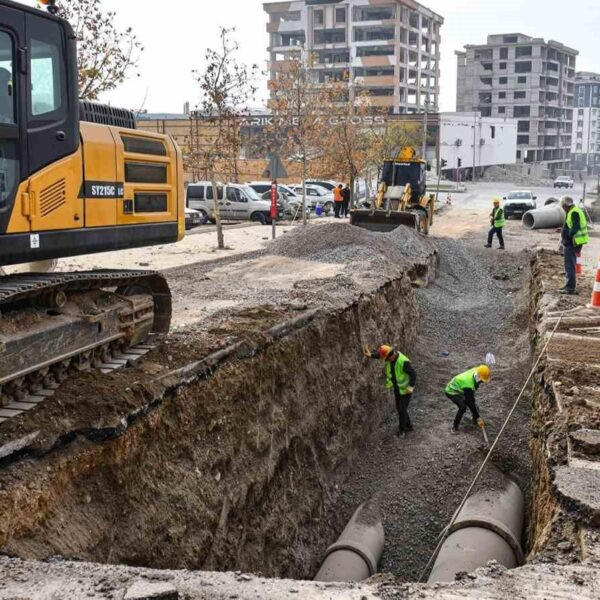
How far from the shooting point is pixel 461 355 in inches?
591

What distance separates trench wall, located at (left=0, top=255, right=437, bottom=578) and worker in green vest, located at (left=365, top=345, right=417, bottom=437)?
678 millimetres

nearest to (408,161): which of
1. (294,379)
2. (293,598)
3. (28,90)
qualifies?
(294,379)

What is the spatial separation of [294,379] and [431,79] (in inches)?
3502

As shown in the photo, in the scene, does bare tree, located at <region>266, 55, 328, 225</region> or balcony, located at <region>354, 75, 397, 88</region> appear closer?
bare tree, located at <region>266, 55, 328, 225</region>

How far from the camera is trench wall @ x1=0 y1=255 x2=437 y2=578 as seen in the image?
5.62 m

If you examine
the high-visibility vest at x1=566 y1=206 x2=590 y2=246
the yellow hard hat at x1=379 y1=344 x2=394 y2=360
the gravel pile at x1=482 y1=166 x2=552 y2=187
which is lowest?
the yellow hard hat at x1=379 y1=344 x2=394 y2=360

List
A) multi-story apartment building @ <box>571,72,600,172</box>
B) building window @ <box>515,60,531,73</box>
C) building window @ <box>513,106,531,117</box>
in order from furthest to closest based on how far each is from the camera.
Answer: multi-story apartment building @ <box>571,72,600,172</box>
building window @ <box>513,106,531,117</box>
building window @ <box>515,60,531,73</box>

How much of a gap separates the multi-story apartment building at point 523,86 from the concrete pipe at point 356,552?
9217 centimetres

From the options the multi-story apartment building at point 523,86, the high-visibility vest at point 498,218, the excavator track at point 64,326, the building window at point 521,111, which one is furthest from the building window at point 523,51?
the excavator track at point 64,326

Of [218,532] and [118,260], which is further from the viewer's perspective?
[118,260]

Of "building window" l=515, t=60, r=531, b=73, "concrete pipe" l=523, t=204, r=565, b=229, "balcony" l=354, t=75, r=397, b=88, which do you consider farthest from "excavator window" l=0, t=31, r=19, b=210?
"building window" l=515, t=60, r=531, b=73

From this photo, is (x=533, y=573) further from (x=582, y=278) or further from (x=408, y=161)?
(x=408, y=161)

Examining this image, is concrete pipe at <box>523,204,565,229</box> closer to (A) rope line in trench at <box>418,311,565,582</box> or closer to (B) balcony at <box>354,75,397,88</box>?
(A) rope line in trench at <box>418,311,565,582</box>

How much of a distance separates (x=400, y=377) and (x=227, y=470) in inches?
166
